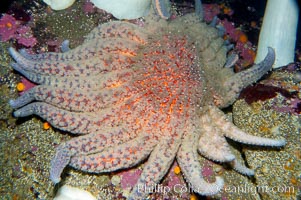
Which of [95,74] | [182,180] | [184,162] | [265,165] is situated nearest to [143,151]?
[184,162]

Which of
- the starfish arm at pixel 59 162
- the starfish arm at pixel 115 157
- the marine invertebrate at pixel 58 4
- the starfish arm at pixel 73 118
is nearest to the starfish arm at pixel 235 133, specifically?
the starfish arm at pixel 115 157

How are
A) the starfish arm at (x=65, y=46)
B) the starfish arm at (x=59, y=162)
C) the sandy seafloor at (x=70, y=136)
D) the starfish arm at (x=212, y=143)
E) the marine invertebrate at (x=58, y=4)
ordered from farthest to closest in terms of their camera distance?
the marine invertebrate at (x=58, y=4)
the starfish arm at (x=65, y=46)
the sandy seafloor at (x=70, y=136)
the starfish arm at (x=212, y=143)
the starfish arm at (x=59, y=162)

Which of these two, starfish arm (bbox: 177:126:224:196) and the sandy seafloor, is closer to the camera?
starfish arm (bbox: 177:126:224:196)

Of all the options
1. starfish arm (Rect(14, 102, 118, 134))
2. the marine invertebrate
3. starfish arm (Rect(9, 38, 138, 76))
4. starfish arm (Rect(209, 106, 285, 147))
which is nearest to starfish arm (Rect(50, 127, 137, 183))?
starfish arm (Rect(14, 102, 118, 134))

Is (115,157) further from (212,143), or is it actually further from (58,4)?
(58,4)

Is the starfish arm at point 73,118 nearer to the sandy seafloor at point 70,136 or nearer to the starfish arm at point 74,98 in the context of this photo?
the starfish arm at point 74,98

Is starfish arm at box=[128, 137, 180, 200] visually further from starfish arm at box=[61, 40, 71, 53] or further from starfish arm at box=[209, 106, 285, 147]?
starfish arm at box=[61, 40, 71, 53]
